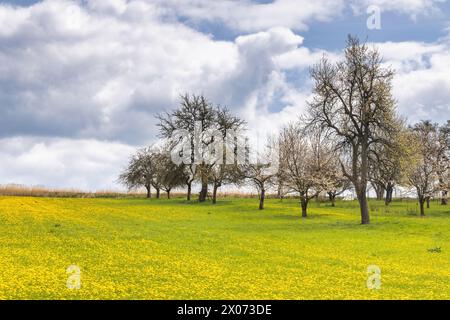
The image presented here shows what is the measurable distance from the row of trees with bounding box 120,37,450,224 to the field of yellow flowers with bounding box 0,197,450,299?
10.5m

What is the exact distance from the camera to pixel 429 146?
299ft

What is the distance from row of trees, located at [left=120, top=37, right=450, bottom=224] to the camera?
50.2 m

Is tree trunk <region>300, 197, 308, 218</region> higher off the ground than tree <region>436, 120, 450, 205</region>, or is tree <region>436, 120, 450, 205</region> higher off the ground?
tree <region>436, 120, 450, 205</region>

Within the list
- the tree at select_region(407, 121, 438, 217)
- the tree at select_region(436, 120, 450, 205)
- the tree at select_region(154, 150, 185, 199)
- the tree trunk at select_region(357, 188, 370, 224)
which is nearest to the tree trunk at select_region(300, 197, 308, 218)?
the tree trunk at select_region(357, 188, 370, 224)

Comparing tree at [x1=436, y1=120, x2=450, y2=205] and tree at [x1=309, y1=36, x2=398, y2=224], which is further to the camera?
tree at [x1=436, y1=120, x2=450, y2=205]

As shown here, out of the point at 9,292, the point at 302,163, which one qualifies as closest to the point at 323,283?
the point at 9,292

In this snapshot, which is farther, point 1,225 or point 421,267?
point 1,225

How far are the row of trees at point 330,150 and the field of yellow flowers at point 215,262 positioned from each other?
10515 mm

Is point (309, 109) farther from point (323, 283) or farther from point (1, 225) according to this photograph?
point (323, 283)

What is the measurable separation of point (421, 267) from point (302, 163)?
4288 cm

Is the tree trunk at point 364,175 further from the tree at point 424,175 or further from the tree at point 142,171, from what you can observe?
the tree at point 142,171

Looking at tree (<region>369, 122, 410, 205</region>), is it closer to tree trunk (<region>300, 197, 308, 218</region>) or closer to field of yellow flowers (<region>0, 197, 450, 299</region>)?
field of yellow flowers (<region>0, 197, 450, 299</region>)

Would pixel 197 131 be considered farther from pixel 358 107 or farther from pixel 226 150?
pixel 358 107

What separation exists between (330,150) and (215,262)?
32.6 metres
